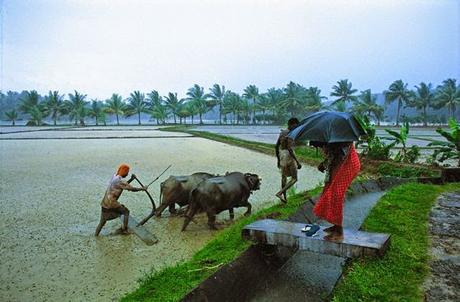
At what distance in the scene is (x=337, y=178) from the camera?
381cm

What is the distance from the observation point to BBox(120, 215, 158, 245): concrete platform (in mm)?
5645

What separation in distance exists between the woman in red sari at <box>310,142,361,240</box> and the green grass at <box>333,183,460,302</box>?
48 centimetres

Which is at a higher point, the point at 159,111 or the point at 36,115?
the point at 159,111

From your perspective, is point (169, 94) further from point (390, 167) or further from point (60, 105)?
point (390, 167)

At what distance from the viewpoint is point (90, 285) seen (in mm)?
4176

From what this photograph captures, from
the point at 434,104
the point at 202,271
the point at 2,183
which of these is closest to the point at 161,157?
the point at 2,183

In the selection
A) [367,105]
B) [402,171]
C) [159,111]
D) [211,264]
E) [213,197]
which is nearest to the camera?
[211,264]

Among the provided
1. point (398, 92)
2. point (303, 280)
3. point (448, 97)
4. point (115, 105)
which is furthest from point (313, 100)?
point (303, 280)

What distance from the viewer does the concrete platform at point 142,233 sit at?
18.5 ft

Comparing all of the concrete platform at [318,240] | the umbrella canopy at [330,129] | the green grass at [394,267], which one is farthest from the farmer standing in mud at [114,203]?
the green grass at [394,267]

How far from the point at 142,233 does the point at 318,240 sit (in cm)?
309

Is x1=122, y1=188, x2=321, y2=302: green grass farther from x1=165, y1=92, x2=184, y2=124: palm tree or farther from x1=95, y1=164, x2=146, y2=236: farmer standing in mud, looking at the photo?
x1=165, y1=92, x2=184, y2=124: palm tree

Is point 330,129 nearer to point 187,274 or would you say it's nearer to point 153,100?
point 187,274

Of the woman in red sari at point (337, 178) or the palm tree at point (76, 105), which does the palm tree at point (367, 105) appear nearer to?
the palm tree at point (76, 105)
